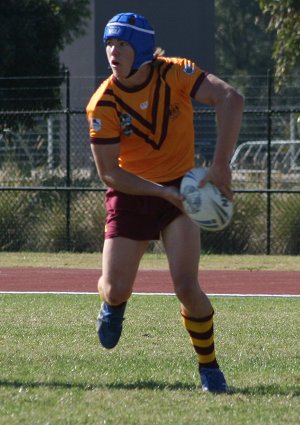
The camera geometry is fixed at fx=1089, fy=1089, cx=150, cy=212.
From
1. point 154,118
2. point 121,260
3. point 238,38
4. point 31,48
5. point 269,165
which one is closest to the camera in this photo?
point 154,118

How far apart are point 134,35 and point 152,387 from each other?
7.12ft

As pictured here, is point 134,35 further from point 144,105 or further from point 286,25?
point 286,25

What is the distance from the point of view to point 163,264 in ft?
54.1

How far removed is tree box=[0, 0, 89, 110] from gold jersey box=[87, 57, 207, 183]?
45.8 feet

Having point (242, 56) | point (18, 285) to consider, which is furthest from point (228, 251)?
point (242, 56)

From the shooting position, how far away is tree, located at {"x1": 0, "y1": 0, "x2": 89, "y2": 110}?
68.0ft

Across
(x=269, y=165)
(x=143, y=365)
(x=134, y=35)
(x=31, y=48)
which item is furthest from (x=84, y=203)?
(x=134, y=35)

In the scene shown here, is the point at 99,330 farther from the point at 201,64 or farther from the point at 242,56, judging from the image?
the point at 242,56

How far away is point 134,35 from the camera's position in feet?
21.4

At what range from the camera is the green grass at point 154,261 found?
53.0 ft

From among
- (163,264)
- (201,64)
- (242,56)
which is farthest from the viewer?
(242,56)

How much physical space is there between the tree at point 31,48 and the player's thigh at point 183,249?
46.2 ft

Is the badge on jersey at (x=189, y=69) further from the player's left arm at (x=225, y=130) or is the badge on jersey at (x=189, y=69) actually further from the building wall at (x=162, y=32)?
the building wall at (x=162, y=32)

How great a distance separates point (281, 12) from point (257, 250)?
4.19 metres
